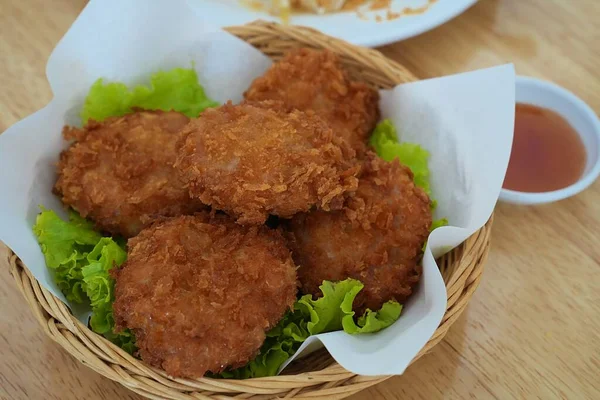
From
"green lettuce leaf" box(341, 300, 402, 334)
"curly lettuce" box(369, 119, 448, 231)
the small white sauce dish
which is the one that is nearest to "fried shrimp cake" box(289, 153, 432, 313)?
"green lettuce leaf" box(341, 300, 402, 334)

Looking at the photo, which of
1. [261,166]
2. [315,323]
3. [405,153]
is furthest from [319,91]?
[315,323]

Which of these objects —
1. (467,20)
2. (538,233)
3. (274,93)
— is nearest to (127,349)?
(274,93)

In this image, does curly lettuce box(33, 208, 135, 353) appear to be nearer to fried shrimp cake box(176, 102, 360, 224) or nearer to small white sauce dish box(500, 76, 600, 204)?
fried shrimp cake box(176, 102, 360, 224)

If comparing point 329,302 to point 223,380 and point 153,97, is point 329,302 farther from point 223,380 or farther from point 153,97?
point 153,97

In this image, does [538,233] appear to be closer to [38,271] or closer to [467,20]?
[467,20]

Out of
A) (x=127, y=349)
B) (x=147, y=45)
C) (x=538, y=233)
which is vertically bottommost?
(x=538, y=233)

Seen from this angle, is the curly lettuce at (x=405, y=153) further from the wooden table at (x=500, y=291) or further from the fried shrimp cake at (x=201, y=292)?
the fried shrimp cake at (x=201, y=292)
